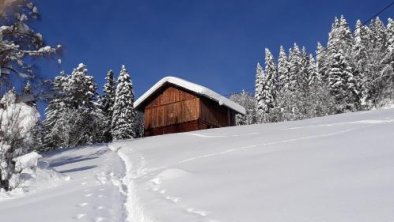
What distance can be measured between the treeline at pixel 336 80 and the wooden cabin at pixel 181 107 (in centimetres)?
973

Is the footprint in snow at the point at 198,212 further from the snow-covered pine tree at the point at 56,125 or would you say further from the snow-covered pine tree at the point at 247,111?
the snow-covered pine tree at the point at 247,111

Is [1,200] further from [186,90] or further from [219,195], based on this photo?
[186,90]

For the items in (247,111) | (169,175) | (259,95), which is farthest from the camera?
(247,111)

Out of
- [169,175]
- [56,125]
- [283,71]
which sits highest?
[283,71]

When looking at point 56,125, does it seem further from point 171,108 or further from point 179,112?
point 179,112

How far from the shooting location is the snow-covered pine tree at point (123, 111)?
159ft

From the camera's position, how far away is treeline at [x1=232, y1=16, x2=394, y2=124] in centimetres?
4994

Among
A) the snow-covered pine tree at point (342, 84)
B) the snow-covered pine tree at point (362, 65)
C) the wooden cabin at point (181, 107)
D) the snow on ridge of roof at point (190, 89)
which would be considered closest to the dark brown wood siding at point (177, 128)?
the wooden cabin at point (181, 107)

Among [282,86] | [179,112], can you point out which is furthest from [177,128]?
[282,86]

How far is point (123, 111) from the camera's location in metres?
49.5

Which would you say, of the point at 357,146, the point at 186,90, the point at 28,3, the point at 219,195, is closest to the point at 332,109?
the point at 186,90

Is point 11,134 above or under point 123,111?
under

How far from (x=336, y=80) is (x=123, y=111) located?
24.6 metres

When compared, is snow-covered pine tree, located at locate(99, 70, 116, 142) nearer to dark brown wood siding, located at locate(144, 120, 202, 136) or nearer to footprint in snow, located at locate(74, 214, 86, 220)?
dark brown wood siding, located at locate(144, 120, 202, 136)
